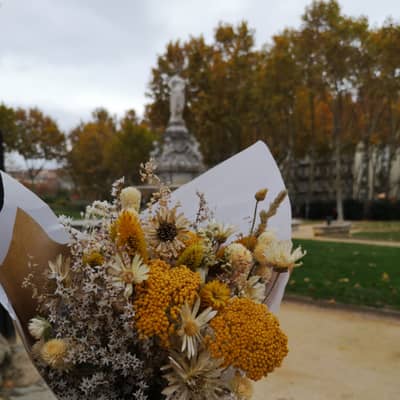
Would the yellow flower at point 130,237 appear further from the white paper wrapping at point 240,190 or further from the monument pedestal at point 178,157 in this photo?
the monument pedestal at point 178,157

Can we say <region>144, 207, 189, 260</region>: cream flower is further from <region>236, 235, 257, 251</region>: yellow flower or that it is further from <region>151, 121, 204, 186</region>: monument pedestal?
<region>151, 121, 204, 186</region>: monument pedestal

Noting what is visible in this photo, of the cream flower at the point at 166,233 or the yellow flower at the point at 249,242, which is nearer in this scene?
the cream flower at the point at 166,233

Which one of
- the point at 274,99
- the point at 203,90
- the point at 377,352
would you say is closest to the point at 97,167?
the point at 203,90

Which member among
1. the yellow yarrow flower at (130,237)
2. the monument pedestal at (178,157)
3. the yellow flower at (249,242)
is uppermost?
the monument pedestal at (178,157)

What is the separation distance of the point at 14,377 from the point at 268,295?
2574mm

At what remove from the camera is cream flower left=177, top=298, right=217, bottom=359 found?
1124mm

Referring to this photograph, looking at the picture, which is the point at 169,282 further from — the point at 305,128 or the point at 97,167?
the point at 97,167

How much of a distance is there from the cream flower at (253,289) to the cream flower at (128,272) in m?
0.29

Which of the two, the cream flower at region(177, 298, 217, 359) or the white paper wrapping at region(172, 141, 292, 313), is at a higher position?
the white paper wrapping at region(172, 141, 292, 313)

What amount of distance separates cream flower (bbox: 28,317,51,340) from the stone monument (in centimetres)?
1513

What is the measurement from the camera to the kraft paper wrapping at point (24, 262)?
1235mm

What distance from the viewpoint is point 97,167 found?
4078cm

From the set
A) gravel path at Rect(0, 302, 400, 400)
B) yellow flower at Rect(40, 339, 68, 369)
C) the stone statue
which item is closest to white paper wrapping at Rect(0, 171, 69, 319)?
yellow flower at Rect(40, 339, 68, 369)

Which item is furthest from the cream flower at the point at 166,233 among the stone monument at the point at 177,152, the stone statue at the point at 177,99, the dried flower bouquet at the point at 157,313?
the stone statue at the point at 177,99
